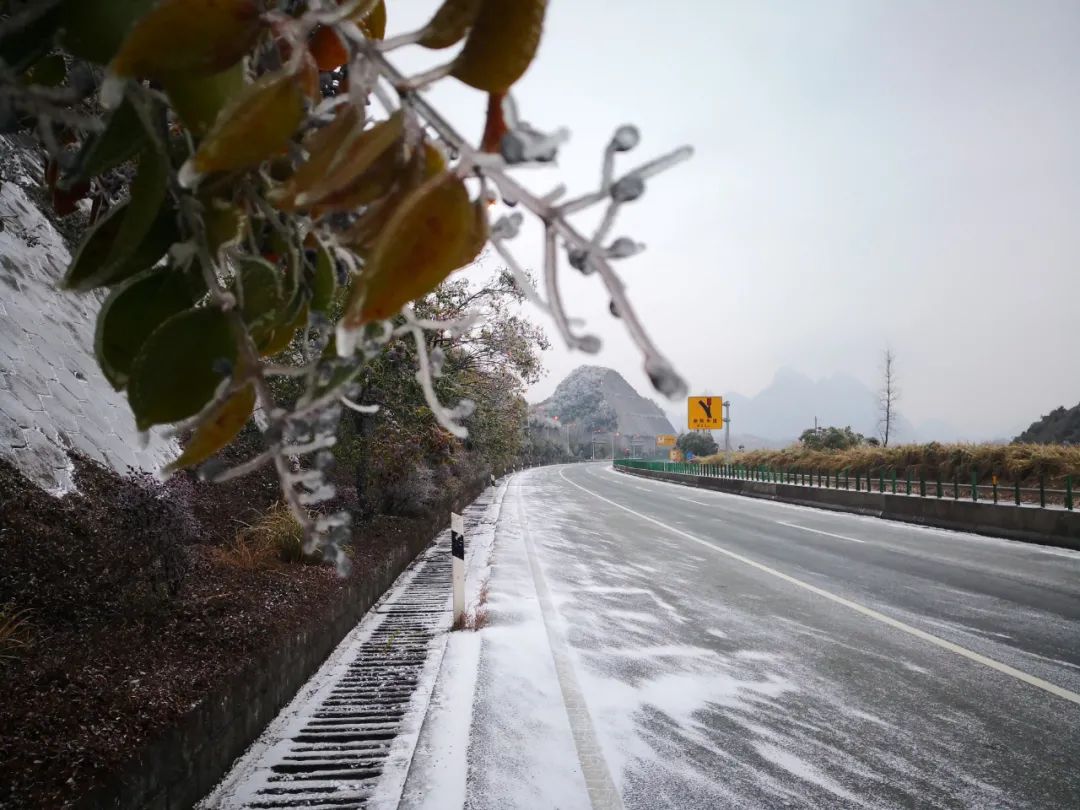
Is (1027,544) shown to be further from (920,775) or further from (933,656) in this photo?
(920,775)

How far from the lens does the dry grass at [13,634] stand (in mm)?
4164

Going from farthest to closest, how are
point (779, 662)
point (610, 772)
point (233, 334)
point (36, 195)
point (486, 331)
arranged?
point (486, 331) → point (36, 195) → point (779, 662) → point (610, 772) → point (233, 334)

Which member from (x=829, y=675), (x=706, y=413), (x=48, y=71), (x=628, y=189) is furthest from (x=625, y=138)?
(x=706, y=413)

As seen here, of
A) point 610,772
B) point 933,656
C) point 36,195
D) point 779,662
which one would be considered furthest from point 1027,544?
point 36,195

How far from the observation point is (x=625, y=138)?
523 millimetres

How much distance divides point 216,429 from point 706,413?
54.2 m

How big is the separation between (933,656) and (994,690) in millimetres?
868

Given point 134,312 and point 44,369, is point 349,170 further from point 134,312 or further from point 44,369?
point 44,369

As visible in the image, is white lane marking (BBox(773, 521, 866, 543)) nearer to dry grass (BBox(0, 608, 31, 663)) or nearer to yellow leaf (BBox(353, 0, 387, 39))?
dry grass (BBox(0, 608, 31, 663))

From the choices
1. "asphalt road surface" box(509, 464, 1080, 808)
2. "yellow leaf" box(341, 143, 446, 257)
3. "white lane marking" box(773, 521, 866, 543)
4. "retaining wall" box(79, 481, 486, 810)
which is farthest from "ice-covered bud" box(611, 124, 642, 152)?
"white lane marking" box(773, 521, 866, 543)

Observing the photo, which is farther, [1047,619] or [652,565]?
[652,565]

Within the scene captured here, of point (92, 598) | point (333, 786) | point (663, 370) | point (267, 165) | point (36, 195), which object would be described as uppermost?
point (36, 195)

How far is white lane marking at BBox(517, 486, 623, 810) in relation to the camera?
380 centimetres

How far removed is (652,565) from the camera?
11.5 meters
